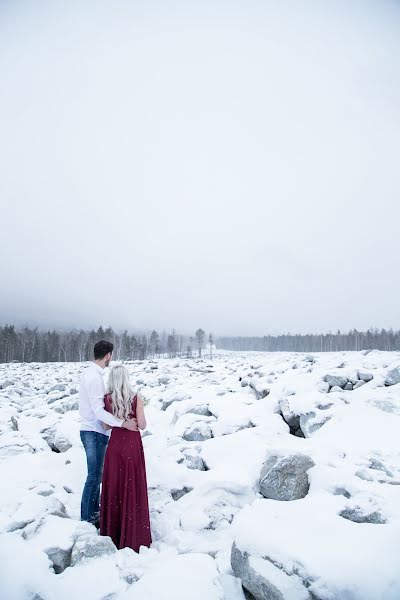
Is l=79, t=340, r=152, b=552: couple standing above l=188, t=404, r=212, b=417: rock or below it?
above

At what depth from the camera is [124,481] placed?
4203 mm

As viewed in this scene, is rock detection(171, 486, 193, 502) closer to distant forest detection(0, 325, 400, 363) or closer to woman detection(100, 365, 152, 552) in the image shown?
woman detection(100, 365, 152, 552)

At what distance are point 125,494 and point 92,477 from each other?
30.7 inches

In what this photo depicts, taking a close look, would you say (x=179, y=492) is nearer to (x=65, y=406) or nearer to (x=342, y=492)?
(x=342, y=492)

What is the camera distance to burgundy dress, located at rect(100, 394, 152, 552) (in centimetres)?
407

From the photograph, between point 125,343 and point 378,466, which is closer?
point 378,466

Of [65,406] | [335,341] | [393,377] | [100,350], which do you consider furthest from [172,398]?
[335,341]

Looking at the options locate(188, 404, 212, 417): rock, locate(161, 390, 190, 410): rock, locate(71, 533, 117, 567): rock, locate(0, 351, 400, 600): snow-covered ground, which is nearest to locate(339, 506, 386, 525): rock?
locate(0, 351, 400, 600): snow-covered ground

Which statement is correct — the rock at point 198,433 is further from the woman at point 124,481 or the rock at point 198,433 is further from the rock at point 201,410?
the woman at point 124,481

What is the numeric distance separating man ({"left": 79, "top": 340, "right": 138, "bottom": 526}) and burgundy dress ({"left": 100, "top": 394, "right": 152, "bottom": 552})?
47 centimetres

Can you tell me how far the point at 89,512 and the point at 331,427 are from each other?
Result: 5984mm

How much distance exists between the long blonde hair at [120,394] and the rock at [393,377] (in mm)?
9091

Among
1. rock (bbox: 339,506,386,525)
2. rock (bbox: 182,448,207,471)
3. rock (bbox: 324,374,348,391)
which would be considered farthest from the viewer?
rock (bbox: 324,374,348,391)

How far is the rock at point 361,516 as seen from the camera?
400cm
